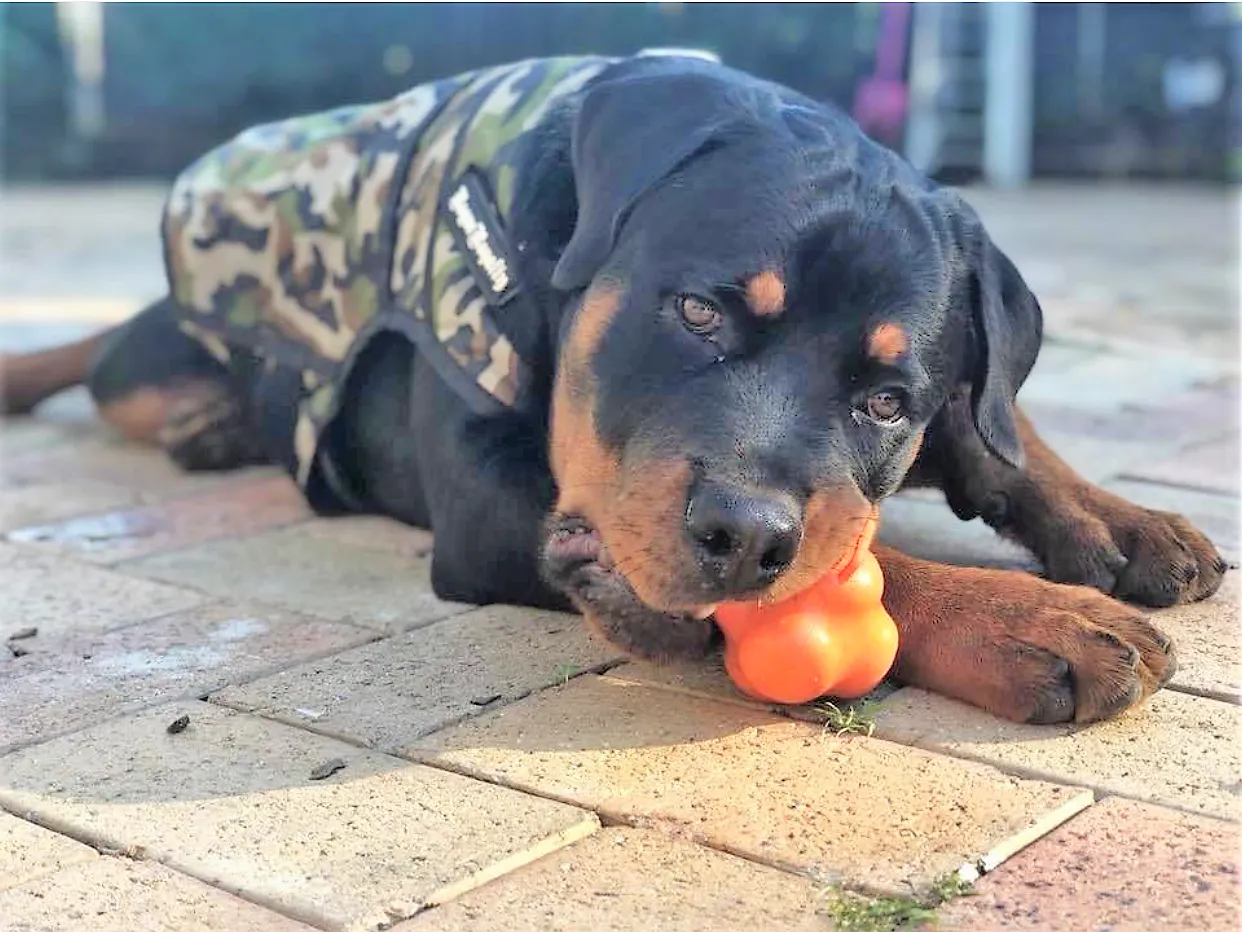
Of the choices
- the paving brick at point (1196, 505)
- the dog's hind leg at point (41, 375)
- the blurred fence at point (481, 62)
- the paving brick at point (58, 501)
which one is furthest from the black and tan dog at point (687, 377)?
the blurred fence at point (481, 62)

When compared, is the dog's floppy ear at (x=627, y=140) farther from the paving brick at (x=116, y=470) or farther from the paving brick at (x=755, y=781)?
the paving brick at (x=116, y=470)

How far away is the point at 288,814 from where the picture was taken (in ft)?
7.63

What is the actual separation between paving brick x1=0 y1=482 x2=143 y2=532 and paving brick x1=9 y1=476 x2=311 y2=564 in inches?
2.7

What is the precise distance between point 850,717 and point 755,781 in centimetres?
28

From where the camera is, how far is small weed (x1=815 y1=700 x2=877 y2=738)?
2631 mm

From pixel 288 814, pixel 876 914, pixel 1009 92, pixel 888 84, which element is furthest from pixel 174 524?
pixel 1009 92

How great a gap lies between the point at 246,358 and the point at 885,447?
2.27m

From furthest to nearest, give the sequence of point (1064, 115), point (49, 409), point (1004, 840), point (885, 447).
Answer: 1. point (1064, 115)
2. point (49, 409)
3. point (885, 447)
4. point (1004, 840)

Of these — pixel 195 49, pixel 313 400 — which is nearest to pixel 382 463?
pixel 313 400

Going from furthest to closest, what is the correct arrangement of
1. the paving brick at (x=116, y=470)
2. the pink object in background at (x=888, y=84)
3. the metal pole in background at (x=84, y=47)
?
1. the metal pole in background at (x=84, y=47)
2. the pink object in background at (x=888, y=84)
3. the paving brick at (x=116, y=470)

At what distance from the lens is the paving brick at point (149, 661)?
9.05 ft

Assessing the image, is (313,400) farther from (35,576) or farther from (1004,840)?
(1004,840)

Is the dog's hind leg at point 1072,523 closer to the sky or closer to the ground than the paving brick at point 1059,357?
closer to the sky

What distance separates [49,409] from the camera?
575 cm
